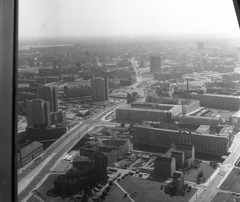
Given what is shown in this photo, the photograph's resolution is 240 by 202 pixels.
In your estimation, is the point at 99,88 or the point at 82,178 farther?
the point at 99,88

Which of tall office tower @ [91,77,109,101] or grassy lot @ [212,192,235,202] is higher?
tall office tower @ [91,77,109,101]

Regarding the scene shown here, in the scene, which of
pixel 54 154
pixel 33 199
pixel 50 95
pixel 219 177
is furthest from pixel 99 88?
pixel 219 177

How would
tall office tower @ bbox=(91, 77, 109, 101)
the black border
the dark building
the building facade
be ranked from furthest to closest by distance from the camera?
tall office tower @ bbox=(91, 77, 109, 101)
the dark building
the building facade
the black border

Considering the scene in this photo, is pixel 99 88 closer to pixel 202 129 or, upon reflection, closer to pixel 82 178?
pixel 82 178

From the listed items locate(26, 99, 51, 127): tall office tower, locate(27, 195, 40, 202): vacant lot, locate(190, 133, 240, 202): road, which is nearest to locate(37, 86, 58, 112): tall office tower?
locate(26, 99, 51, 127): tall office tower

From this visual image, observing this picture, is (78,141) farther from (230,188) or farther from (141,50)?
(230,188)

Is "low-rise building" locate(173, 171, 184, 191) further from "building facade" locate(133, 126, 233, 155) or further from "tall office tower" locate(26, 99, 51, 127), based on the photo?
"tall office tower" locate(26, 99, 51, 127)

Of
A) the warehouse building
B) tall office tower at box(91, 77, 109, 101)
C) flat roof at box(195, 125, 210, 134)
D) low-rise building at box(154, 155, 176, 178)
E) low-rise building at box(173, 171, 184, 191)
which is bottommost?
low-rise building at box(173, 171, 184, 191)

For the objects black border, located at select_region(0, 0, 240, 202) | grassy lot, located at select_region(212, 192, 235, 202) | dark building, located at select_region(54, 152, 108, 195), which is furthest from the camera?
dark building, located at select_region(54, 152, 108, 195)
